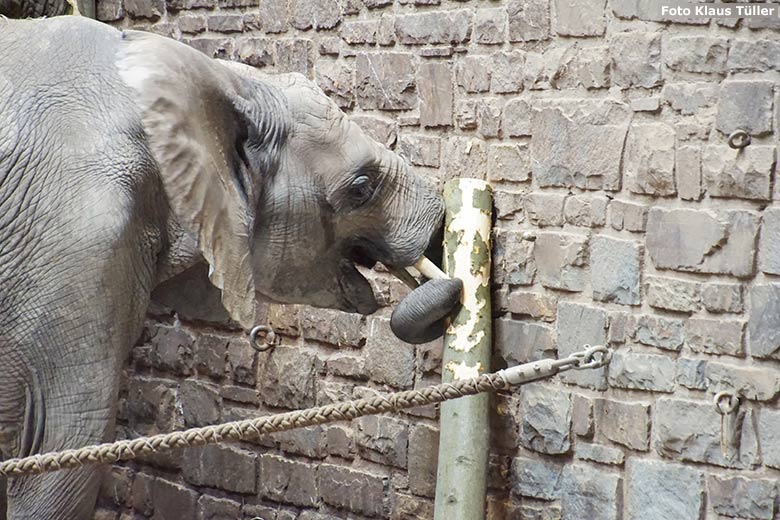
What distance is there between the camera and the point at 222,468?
5.25m

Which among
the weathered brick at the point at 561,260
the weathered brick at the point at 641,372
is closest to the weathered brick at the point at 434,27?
the weathered brick at the point at 561,260

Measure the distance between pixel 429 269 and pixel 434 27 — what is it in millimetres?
984

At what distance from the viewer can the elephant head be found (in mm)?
3221

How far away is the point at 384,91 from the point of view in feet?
15.2

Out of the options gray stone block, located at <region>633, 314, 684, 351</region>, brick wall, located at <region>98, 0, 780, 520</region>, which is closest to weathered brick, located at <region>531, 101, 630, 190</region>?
brick wall, located at <region>98, 0, 780, 520</region>

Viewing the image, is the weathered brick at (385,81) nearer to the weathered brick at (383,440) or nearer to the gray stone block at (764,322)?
the weathered brick at (383,440)

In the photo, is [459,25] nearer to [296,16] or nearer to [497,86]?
[497,86]

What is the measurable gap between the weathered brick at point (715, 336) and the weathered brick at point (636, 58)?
0.78 metres

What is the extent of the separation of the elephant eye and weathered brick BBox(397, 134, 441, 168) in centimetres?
74

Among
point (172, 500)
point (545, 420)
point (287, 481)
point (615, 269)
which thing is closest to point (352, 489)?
point (287, 481)

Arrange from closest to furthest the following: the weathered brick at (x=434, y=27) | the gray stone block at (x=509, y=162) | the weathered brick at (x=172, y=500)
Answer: the gray stone block at (x=509, y=162), the weathered brick at (x=434, y=27), the weathered brick at (x=172, y=500)

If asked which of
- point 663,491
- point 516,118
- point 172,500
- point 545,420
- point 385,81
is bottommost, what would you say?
point 172,500

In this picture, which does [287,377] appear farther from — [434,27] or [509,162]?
[434,27]

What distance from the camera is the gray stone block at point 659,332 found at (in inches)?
150
